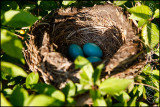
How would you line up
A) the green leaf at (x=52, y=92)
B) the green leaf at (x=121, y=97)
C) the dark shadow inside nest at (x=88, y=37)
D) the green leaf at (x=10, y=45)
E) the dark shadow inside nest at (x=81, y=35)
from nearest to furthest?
the green leaf at (x=10, y=45), the green leaf at (x=52, y=92), the green leaf at (x=121, y=97), the dark shadow inside nest at (x=81, y=35), the dark shadow inside nest at (x=88, y=37)

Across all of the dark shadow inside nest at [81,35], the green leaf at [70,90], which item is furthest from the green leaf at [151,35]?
the green leaf at [70,90]

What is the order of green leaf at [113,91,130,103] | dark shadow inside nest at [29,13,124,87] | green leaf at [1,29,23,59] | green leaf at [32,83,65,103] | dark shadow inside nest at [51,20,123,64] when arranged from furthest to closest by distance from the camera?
1. dark shadow inside nest at [51,20,123,64]
2. dark shadow inside nest at [29,13,124,87]
3. green leaf at [113,91,130,103]
4. green leaf at [32,83,65,103]
5. green leaf at [1,29,23,59]

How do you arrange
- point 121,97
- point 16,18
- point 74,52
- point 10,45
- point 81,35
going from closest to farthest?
point 10,45 → point 16,18 → point 121,97 → point 74,52 → point 81,35

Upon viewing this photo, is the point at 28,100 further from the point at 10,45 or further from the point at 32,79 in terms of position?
the point at 32,79

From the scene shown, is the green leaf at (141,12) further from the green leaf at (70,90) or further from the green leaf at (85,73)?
the green leaf at (70,90)

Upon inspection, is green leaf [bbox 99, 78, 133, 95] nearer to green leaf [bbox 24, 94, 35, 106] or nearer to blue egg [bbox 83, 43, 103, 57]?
green leaf [bbox 24, 94, 35, 106]

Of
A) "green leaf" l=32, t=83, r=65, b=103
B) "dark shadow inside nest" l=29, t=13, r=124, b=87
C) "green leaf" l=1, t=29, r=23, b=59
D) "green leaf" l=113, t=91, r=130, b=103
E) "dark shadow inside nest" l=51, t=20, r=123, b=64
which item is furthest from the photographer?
"dark shadow inside nest" l=51, t=20, r=123, b=64

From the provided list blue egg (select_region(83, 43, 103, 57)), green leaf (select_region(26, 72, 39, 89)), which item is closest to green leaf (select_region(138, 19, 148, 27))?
blue egg (select_region(83, 43, 103, 57))

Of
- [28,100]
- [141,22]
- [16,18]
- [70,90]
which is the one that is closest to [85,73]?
[70,90]

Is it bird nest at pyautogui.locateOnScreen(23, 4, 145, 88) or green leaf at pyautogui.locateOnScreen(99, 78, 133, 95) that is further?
bird nest at pyautogui.locateOnScreen(23, 4, 145, 88)
